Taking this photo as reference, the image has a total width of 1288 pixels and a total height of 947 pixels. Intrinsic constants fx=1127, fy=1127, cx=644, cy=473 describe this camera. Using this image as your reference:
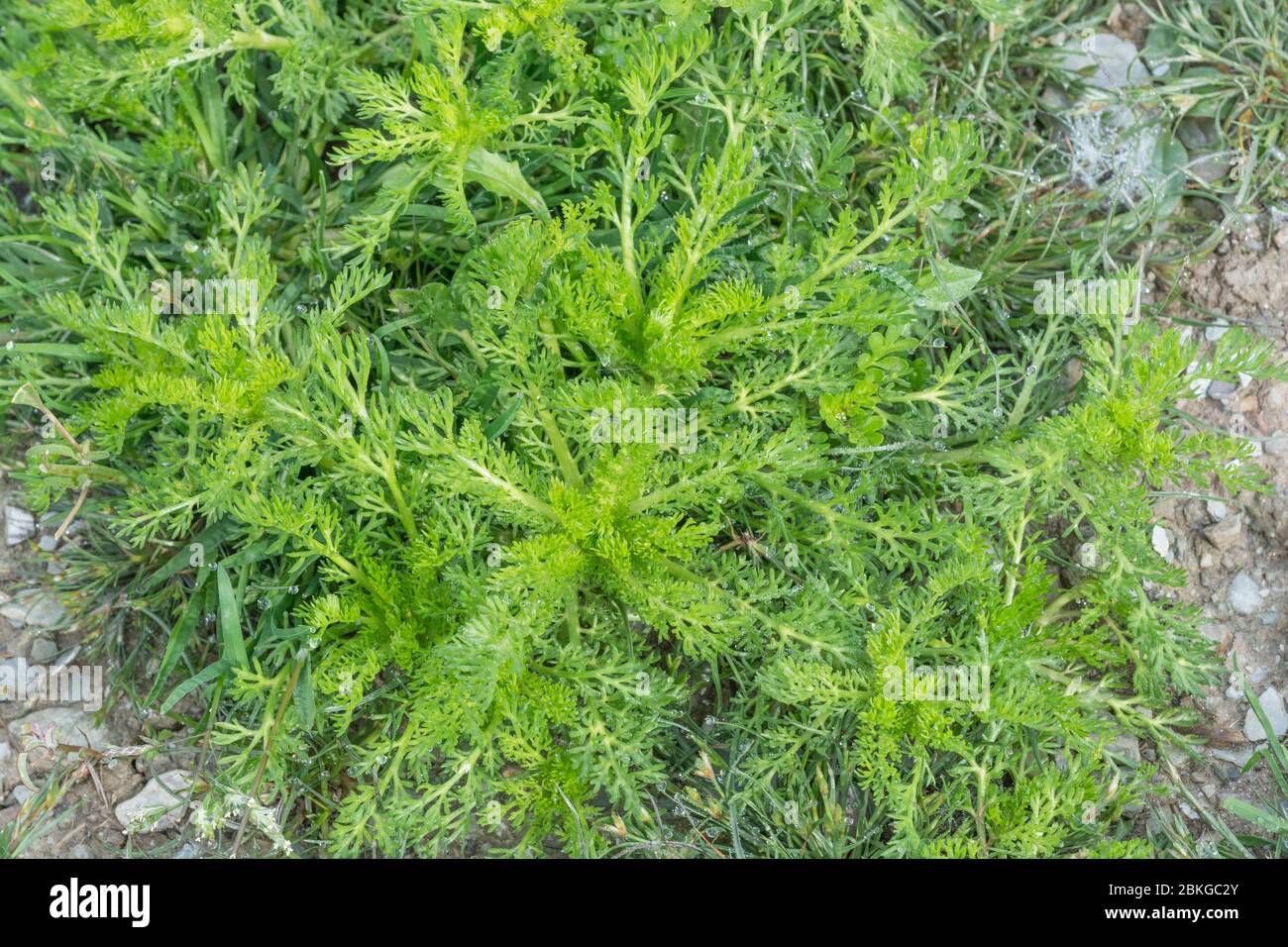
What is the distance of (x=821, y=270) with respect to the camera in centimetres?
292

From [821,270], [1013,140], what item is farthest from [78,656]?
[1013,140]

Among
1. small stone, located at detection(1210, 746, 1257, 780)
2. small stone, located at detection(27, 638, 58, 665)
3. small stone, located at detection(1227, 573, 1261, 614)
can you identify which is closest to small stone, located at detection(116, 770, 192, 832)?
small stone, located at detection(27, 638, 58, 665)

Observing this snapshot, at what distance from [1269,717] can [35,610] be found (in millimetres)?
3619

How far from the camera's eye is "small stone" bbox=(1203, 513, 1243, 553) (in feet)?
10.9

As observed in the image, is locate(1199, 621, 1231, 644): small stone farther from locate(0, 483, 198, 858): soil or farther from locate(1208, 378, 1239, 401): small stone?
locate(0, 483, 198, 858): soil

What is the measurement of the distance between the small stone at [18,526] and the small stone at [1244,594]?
3553 millimetres

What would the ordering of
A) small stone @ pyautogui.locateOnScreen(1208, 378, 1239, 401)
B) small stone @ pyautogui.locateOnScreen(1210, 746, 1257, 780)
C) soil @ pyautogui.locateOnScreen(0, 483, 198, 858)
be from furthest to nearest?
small stone @ pyautogui.locateOnScreen(1208, 378, 1239, 401), small stone @ pyautogui.locateOnScreen(1210, 746, 1257, 780), soil @ pyautogui.locateOnScreen(0, 483, 198, 858)

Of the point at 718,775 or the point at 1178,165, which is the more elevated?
the point at 1178,165

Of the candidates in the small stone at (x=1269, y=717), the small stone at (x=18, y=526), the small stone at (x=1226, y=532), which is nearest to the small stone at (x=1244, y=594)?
the small stone at (x=1226, y=532)

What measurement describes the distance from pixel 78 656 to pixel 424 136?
1.82 m

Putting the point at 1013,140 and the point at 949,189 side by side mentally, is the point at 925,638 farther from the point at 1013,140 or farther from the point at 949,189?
the point at 1013,140

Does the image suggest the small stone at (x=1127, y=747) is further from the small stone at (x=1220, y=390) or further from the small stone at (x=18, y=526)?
the small stone at (x=18, y=526)

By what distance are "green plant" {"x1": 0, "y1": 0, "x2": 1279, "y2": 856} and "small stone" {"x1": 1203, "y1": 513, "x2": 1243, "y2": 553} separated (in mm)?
163

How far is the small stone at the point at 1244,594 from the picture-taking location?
332cm
